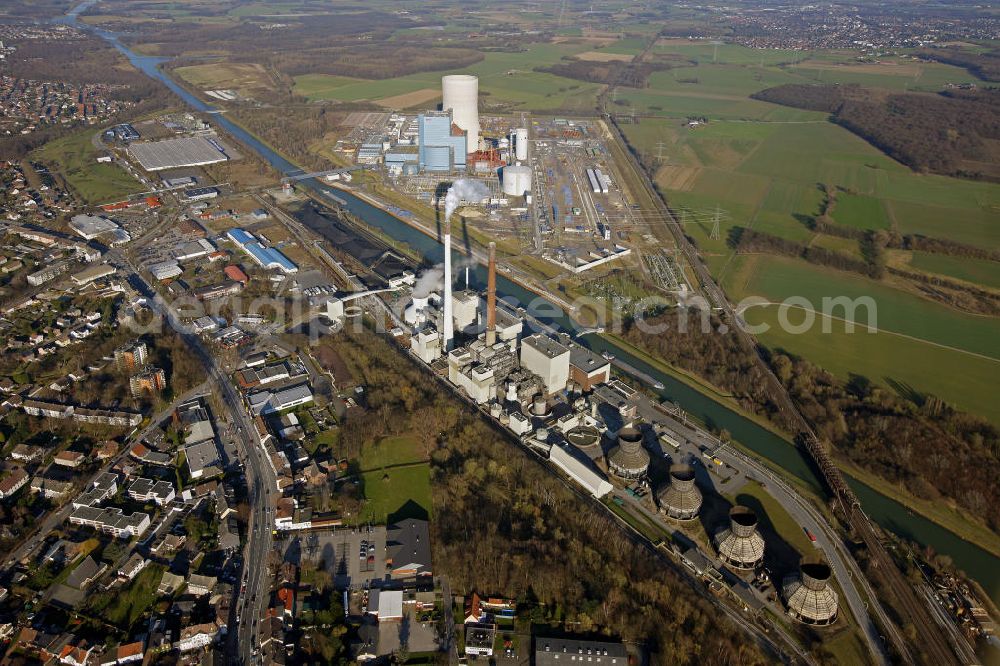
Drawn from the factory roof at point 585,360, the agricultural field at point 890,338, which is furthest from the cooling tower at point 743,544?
the agricultural field at point 890,338

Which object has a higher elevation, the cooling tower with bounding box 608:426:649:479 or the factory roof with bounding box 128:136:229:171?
the factory roof with bounding box 128:136:229:171

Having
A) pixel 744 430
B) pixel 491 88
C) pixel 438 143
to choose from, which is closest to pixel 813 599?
pixel 744 430

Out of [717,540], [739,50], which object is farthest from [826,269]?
[739,50]

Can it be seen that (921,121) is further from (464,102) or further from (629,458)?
(629,458)

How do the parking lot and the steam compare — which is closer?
the parking lot

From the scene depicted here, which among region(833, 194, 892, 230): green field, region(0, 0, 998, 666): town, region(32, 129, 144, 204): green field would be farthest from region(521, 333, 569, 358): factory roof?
region(32, 129, 144, 204): green field

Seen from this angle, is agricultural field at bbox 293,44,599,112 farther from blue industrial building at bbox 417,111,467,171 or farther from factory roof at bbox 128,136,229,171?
blue industrial building at bbox 417,111,467,171
